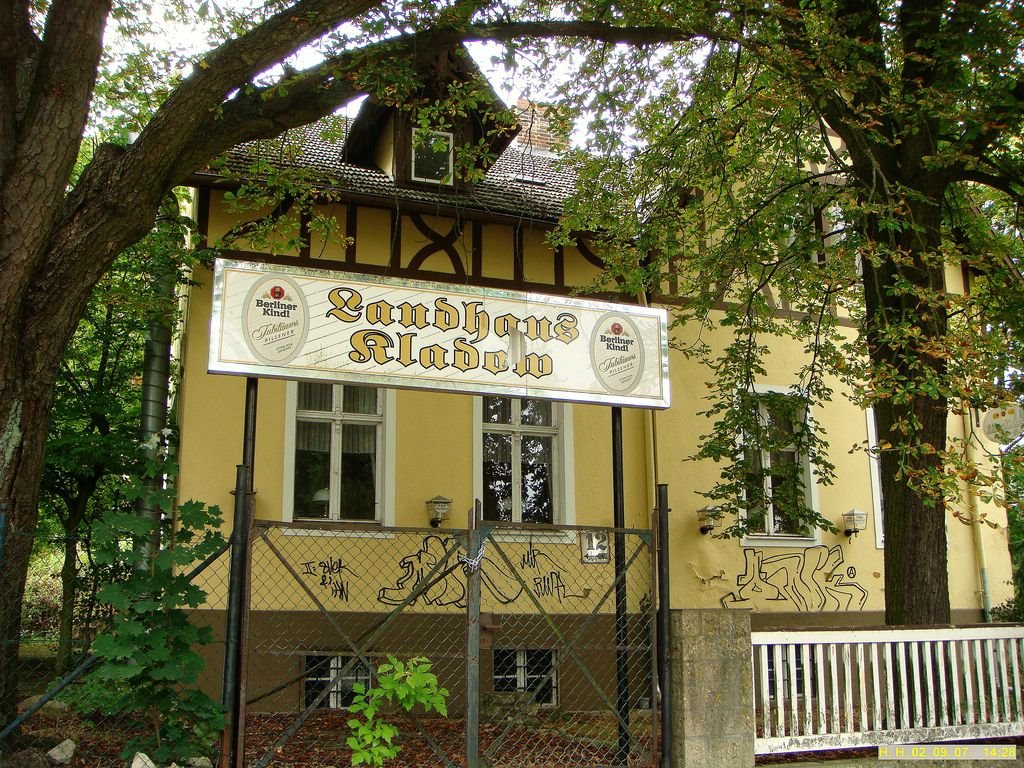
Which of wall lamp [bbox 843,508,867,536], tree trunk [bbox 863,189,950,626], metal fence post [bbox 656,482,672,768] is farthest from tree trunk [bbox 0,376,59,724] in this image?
wall lamp [bbox 843,508,867,536]

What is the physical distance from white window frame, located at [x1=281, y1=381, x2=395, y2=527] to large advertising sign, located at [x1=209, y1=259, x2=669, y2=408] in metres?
3.49

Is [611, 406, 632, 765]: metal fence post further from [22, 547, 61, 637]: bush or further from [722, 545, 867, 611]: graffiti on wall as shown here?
[722, 545, 867, 611]: graffiti on wall

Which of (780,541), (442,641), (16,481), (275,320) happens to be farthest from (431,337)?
(780,541)

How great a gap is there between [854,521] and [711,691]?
6455 millimetres

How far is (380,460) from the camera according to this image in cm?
1022

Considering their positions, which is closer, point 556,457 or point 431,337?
point 431,337

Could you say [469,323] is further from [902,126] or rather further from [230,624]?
[902,126]

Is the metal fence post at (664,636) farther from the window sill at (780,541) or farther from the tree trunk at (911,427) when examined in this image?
the window sill at (780,541)

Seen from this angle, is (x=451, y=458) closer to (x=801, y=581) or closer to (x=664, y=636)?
(x=664, y=636)

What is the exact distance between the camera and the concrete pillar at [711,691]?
6.12 meters

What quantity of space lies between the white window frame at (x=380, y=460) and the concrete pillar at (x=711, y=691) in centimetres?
439

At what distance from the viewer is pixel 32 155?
592 cm

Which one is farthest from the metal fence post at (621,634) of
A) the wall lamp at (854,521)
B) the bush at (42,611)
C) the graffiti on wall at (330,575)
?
the wall lamp at (854,521)

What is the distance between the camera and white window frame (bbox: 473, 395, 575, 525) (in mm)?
10539
